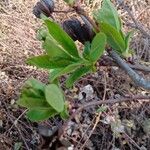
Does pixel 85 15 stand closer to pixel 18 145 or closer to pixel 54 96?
pixel 54 96

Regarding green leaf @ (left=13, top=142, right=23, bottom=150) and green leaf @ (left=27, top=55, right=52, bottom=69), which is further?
green leaf @ (left=13, top=142, right=23, bottom=150)

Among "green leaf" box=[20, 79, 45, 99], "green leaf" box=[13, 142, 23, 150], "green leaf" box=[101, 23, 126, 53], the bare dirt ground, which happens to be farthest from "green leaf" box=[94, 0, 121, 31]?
"green leaf" box=[13, 142, 23, 150]

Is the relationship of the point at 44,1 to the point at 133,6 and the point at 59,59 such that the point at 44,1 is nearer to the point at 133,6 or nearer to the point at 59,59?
the point at 59,59

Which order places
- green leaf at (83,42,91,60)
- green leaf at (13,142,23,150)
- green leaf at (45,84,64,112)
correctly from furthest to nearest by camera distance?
green leaf at (13,142,23,150) < green leaf at (83,42,91,60) < green leaf at (45,84,64,112)

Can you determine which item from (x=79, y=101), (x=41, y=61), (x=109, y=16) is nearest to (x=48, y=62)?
(x=41, y=61)

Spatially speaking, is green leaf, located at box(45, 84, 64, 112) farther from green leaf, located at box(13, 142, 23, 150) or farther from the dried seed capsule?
green leaf, located at box(13, 142, 23, 150)

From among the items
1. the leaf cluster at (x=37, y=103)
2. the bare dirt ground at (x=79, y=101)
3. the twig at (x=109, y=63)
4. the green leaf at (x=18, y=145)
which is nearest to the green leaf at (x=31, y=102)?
the leaf cluster at (x=37, y=103)

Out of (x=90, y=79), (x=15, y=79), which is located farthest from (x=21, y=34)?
(x=90, y=79)

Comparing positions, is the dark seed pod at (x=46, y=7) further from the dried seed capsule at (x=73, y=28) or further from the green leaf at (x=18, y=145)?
the green leaf at (x=18, y=145)
